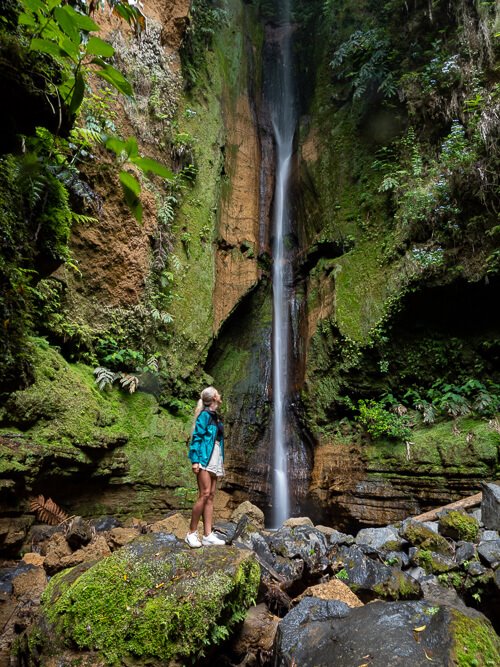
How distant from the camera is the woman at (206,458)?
365 cm

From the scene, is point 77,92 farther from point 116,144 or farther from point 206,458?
point 206,458

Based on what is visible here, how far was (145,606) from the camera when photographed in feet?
7.12

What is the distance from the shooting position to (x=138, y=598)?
7.25ft

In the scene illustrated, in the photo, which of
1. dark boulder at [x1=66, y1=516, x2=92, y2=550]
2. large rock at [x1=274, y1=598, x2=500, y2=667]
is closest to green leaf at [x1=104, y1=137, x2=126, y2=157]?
large rock at [x1=274, y1=598, x2=500, y2=667]

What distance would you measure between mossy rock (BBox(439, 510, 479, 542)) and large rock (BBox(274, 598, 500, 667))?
2.93 metres

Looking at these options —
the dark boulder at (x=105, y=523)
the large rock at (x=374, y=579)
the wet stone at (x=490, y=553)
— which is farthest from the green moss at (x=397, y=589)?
the dark boulder at (x=105, y=523)

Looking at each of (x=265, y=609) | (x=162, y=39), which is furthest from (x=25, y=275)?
(x=162, y=39)

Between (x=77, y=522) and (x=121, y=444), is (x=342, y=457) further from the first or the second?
(x=77, y=522)

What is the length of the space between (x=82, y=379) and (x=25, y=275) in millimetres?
2860

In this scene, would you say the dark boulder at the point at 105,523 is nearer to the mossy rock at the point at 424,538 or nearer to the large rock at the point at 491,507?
the mossy rock at the point at 424,538

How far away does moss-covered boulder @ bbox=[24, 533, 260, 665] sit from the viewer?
2.06 metres

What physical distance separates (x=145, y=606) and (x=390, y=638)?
132cm

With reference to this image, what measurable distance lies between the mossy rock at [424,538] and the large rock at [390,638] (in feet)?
8.14

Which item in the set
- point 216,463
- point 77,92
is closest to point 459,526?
point 216,463
